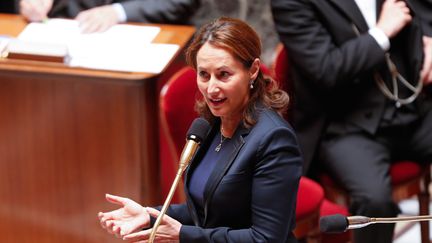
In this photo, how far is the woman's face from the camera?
201 cm

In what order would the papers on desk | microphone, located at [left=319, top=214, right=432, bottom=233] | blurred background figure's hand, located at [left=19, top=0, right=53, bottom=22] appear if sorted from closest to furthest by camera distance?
microphone, located at [left=319, top=214, right=432, bottom=233]
the papers on desk
blurred background figure's hand, located at [left=19, top=0, right=53, bottom=22]

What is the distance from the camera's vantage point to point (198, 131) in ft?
6.53

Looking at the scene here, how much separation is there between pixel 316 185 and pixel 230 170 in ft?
4.01

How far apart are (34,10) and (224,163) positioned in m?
1.59

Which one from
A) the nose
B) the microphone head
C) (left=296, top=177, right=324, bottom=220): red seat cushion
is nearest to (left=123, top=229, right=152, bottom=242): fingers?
the microphone head

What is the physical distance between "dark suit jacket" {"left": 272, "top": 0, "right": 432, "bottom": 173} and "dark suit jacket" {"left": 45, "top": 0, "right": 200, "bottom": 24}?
46 cm

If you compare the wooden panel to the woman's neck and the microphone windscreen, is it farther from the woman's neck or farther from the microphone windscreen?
the microphone windscreen

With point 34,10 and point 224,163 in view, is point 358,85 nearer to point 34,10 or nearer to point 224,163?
point 34,10

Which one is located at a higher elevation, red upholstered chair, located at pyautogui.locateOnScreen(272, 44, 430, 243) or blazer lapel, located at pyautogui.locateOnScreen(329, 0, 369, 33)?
blazer lapel, located at pyautogui.locateOnScreen(329, 0, 369, 33)

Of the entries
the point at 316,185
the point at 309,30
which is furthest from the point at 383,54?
the point at 316,185

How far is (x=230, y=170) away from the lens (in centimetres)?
204

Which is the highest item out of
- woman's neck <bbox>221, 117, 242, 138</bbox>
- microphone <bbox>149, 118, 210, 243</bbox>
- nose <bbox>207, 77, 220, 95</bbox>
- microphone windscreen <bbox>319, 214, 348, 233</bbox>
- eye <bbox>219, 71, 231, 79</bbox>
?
eye <bbox>219, 71, 231, 79</bbox>

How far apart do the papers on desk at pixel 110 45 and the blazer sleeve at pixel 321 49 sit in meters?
0.50

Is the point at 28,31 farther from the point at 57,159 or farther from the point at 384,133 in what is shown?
the point at 384,133
